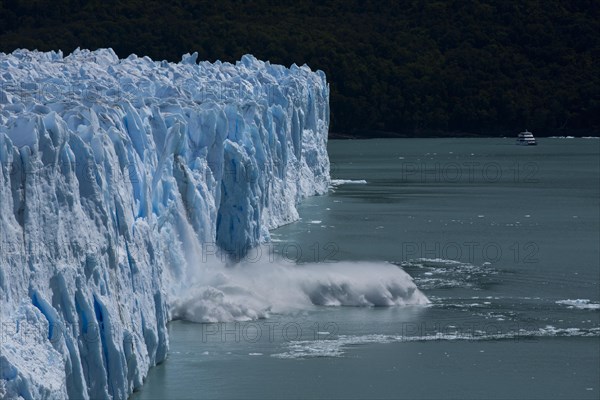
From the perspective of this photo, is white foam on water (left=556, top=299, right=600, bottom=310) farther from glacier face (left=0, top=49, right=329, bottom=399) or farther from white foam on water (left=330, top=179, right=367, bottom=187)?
white foam on water (left=330, top=179, right=367, bottom=187)

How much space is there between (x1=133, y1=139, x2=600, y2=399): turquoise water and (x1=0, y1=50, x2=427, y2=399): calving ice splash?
2.43 ft

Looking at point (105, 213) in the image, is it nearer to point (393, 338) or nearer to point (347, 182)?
point (393, 338)

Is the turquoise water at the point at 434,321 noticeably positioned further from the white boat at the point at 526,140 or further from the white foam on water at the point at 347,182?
the white boat at the point at 526,140

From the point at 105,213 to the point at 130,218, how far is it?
4.37 feet

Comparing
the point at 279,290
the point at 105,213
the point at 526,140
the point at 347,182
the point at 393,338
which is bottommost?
the point at 393,338

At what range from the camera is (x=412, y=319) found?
20.3 metres

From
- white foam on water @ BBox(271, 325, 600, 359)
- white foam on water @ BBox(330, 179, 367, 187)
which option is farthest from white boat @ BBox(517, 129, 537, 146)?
white foam on water @ BBox(271, 325, 600, 359)

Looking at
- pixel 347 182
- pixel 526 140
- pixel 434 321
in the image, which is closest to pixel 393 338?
pixel 434 321

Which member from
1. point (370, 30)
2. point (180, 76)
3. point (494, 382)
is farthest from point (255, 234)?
point (370, 30)

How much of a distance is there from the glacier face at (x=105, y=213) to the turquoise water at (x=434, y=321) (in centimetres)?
119

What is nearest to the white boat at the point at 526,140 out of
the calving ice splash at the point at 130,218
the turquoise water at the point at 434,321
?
the turquoise water at the point at 434,321

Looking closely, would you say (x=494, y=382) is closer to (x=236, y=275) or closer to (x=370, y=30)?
(x=236, y=275)

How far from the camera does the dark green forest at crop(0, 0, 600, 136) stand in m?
81.3

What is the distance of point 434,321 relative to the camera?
20.1m
